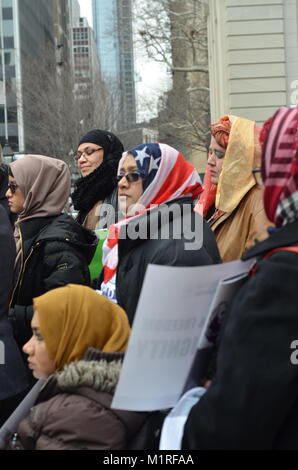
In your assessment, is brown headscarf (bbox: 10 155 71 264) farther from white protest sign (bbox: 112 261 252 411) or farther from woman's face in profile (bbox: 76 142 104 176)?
white protest sign (bbox: 112 261 252 411)

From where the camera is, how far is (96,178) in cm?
629

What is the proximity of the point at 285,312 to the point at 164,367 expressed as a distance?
466 mm

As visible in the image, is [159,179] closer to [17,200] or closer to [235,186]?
[235,186]

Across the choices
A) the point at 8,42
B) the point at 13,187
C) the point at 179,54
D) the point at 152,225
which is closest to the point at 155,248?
the point at 152,225

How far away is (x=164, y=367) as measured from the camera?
8.20 feet

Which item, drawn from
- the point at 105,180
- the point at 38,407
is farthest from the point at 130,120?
the point at 38,407

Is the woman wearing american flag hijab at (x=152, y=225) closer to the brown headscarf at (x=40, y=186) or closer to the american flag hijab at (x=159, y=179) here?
the american flag hijab at (x=159, y=179)

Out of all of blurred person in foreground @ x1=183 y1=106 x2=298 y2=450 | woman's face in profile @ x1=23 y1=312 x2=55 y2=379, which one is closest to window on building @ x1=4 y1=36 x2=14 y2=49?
woman's face in profile @ x1=23 y1=312 x2=55 y2=379

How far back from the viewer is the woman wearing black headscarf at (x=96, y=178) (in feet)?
20.6

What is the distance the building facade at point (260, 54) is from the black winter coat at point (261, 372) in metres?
18.9


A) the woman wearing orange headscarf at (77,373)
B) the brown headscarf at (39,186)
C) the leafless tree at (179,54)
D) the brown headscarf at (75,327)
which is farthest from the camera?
the leafless tree at (179,54)

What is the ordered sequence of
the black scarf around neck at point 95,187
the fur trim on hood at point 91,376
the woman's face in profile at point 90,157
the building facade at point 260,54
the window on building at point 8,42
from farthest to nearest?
the window on building at point 8,42, the building facade at point 260,54, the woman's face in profile at point 90,157, the black scarf around neck at point 95,187, the fur trim on hood at point 91,376

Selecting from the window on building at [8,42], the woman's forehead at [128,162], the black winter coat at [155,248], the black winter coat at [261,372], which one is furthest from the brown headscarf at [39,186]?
the window on building at [8,42]

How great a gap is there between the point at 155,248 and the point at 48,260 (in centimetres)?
130
